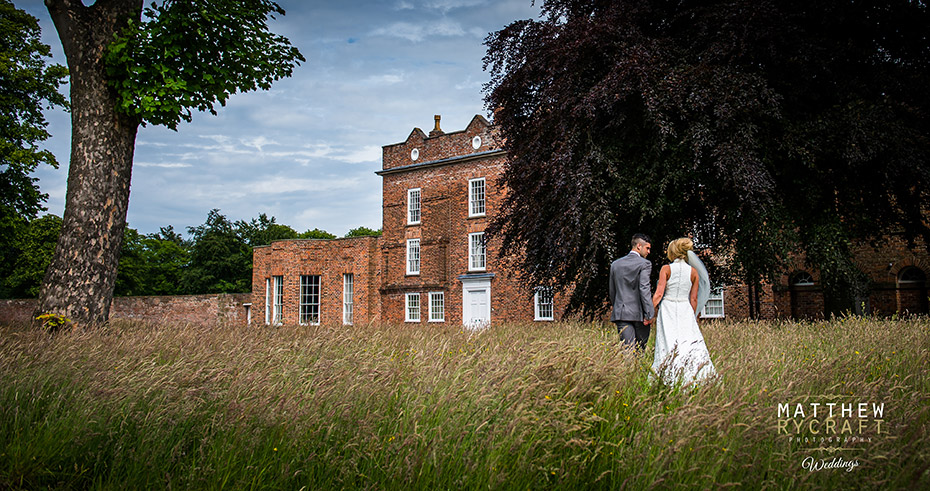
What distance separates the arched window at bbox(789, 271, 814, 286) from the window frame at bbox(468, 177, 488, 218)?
43.8 feet

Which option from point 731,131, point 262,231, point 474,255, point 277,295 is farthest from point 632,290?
point 262,231

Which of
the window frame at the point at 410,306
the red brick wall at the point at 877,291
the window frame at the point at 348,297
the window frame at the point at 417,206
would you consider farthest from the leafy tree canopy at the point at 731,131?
the window frame at the point at 348,297

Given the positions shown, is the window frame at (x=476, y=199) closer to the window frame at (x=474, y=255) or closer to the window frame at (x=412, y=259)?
the window frame at (x=474, y=255)

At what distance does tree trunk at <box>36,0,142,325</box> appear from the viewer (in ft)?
29.2

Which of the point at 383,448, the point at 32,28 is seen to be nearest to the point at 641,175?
the point at 383,448

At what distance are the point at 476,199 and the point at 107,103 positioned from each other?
21.7 metres

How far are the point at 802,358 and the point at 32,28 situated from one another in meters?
28.8

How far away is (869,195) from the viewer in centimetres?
1239

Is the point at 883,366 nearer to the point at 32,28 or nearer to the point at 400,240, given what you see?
the point at 400,240

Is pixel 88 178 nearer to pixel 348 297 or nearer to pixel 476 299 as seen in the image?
pixel 476 299

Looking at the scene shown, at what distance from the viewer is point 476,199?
30.1 metres

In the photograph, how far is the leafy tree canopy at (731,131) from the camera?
10961mm

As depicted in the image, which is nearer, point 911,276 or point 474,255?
point 911,276

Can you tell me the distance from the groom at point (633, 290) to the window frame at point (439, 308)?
894 inches
